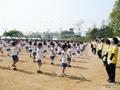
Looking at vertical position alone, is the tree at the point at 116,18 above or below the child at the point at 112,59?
above

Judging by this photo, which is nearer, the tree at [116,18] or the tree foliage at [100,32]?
the tree at [116,18]

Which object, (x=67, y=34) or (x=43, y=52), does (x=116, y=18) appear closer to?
(x=43, y=52)

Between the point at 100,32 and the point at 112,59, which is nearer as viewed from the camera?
the point at 112,59

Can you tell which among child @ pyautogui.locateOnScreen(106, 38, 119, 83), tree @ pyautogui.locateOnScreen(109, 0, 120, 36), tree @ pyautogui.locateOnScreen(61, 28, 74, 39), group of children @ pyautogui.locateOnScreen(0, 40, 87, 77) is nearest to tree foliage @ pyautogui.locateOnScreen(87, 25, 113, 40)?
tree @ pyautogui.locateOnScreen(61, 28, 74, 39)

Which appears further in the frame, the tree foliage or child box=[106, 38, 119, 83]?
the tree foliage

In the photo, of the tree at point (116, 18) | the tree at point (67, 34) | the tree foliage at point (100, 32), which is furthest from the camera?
the tree at point (67, 34)

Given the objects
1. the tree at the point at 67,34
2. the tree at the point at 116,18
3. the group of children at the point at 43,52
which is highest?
the tree at the point at 116,18

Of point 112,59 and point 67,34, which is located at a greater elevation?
point 67,34

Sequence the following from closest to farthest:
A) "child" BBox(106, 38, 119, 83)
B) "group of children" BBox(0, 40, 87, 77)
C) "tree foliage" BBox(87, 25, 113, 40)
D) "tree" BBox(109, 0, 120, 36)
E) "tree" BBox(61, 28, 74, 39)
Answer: "child" BBox(106, 38, 119, 83)
"group of children" BBox(0, 40, 87, 77)
"tree" BBox(109, 0, 120, 36)
"tree foliage" BBox(87, 25, 113, 40)
"tree" BBox(61, 28, 74, 39)

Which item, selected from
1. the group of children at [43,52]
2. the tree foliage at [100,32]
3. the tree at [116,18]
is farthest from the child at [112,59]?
the tree foliage at [100,32]

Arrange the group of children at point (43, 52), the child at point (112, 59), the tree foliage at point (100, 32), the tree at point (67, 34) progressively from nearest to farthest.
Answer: the child at point (112, 59) < the group of children at point (43, 52) < the tree foliage at point (100, 32) < the tree at point (67, 34)

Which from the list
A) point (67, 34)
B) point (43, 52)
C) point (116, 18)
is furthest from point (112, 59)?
point (67, 34)

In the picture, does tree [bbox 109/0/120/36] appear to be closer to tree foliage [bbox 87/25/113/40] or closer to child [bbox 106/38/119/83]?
tree foliage [bbox 87/25/113/40]

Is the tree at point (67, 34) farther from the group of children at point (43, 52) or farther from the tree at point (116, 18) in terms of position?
the group of children at point (43, 52)
